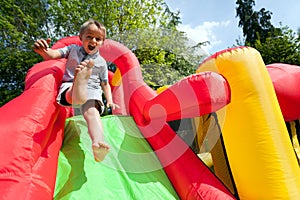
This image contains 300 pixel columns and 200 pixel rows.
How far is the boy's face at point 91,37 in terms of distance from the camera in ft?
5.25

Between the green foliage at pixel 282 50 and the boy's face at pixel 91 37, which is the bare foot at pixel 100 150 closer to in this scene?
the boy's face at pixel 91 37

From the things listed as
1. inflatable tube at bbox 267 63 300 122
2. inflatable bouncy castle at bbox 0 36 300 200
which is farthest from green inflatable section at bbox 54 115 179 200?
inflatable tube at bbox 267 63 300 122

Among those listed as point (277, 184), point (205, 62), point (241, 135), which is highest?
point (205, 62)

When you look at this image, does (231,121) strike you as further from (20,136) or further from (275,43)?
(275,43)

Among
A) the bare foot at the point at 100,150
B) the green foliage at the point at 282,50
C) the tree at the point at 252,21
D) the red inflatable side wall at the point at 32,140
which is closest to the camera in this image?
the red inflatable side wall at the point at 32,140

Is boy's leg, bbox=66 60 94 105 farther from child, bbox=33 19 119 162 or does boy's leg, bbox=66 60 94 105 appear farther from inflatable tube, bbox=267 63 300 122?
inflatable tube, bbox=267 63 300 122

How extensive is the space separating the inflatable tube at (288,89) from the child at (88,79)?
50.3 inches

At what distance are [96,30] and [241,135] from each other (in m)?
1.00

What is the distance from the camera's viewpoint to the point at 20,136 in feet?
4.02

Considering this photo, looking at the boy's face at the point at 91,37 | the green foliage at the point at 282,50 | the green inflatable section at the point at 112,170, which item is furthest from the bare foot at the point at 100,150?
the green foliage at the point at 282,50

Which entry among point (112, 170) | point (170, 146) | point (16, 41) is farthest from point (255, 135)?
point (16, 41)

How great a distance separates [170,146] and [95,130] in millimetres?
523

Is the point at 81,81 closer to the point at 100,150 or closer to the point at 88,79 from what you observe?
the point at 88,79

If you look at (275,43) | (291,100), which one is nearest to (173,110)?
(291,100)
